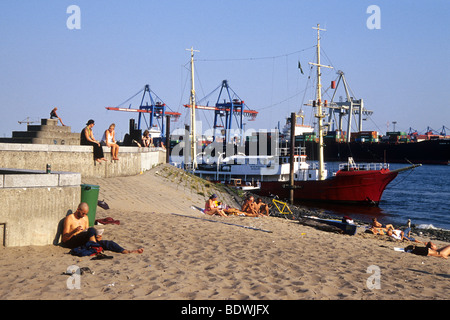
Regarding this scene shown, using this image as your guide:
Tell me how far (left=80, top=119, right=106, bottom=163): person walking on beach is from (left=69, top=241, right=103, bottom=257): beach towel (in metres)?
6.31

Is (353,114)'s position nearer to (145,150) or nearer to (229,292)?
(145,150)

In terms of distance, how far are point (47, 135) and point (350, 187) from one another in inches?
977

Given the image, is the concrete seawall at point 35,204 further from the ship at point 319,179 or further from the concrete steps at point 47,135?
the ship at point 319,179

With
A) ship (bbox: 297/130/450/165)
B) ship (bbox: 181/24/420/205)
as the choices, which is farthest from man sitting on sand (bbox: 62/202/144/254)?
ship (bbox: 297/130/450/165)

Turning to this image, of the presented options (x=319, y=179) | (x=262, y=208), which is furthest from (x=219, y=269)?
(x=319, y=179)

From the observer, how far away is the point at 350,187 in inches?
1296

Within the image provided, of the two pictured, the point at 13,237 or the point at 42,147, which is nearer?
the point at 13,237

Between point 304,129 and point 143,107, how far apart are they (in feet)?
172

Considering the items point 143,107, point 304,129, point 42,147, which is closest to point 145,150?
point 42,147

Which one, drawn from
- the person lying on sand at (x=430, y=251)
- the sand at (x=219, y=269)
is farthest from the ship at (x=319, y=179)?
the sand at (x=219, y=269)

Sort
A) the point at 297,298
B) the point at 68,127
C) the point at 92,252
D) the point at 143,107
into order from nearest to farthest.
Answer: the point at 297,298
the point at 92,252
the point at 68,127
the point at 143,107

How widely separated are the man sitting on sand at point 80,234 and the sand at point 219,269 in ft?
0.70

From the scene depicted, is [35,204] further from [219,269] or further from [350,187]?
[350,187]

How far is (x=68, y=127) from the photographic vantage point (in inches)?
580
